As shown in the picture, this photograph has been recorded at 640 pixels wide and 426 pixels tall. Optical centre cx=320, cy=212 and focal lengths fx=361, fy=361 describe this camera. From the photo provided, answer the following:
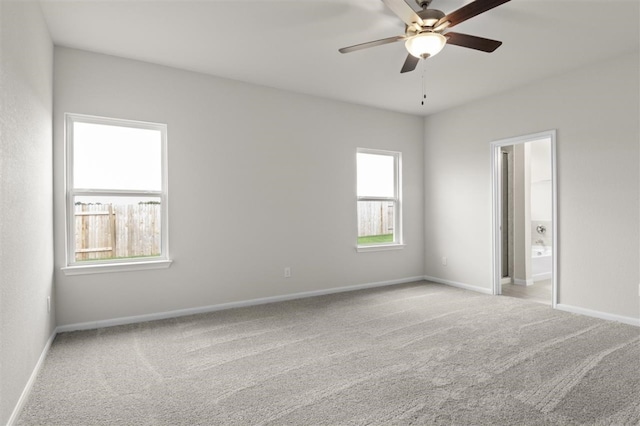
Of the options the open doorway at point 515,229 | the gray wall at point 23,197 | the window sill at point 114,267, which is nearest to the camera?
the gray wall at point 23,197

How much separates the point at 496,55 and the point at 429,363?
9.77ft

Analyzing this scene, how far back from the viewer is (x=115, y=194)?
3.64 metres

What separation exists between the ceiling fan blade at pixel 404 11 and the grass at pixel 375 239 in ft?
10.7

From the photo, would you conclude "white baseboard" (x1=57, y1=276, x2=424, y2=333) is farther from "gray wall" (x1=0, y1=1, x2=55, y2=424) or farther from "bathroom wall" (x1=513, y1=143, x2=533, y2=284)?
"bathroom wall" (x1=513, y1=143, x2=533, y2=284)

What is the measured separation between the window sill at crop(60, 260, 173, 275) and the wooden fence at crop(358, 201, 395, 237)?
2695 mm

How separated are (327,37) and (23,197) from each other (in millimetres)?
2592

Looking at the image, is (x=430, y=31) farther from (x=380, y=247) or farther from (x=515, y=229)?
(x=515, y=229)

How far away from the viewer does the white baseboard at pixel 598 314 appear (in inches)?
140

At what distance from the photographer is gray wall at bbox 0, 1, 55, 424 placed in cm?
184

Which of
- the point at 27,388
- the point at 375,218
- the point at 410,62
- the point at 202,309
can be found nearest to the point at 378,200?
the point at 375,218

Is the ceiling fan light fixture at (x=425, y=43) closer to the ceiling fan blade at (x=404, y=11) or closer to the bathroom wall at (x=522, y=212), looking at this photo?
the ceiling fan blade at (x=404, y=11)

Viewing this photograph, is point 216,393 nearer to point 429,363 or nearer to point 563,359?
point 429,363

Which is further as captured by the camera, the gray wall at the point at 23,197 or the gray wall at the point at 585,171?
the gray wall at the point at 585,171

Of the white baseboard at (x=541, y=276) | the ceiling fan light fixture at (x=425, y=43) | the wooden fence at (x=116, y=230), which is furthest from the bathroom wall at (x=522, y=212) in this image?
the wooden fence at (x=116, y=230)
